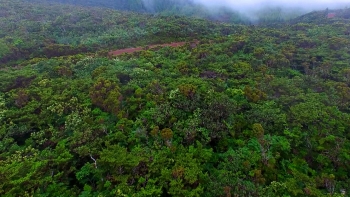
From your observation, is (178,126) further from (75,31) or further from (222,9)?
(222,9)

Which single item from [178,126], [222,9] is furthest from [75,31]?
[222,9]

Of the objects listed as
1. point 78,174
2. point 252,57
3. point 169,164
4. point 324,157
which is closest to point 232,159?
point 169,164

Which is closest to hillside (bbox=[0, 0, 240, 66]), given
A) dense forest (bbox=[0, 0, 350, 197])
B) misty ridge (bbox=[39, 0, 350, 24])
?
dense forest (bbox=[0, 0, 350, 197])

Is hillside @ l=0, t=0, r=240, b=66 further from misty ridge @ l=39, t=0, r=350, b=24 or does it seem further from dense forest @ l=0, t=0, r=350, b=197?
misty ridge @ l=39, t=0, r=350, b=24

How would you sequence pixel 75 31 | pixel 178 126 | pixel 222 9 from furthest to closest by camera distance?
pixel 222 9
pixel 75 31
pixel 178 126

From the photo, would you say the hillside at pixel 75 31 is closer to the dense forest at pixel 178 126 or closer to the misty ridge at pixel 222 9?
the dense forest at pixel 178 126

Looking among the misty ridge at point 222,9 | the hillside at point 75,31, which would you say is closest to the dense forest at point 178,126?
the hillside at point 75,31

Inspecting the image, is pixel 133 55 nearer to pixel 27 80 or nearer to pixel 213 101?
pixel 27 80

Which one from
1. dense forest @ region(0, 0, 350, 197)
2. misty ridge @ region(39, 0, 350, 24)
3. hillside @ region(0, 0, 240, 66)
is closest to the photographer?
dense forest @ region(0, 0, 350, 197)
